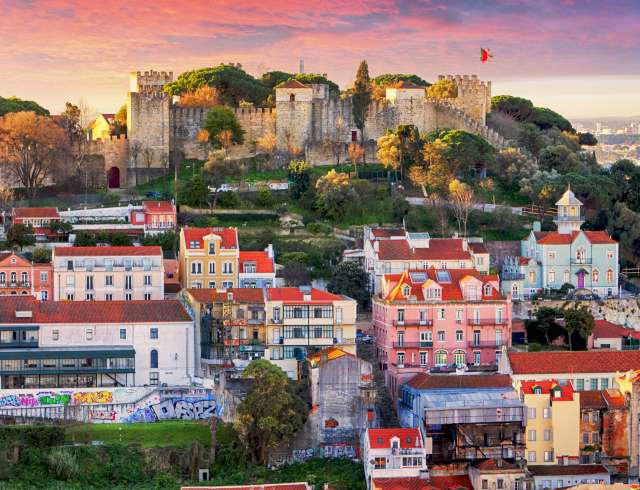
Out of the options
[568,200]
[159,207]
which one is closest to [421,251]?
[568,200]

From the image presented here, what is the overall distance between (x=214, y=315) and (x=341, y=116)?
2454cm

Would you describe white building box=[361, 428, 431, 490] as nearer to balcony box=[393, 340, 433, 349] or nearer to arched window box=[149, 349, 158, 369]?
balcony box=[393, 340, 433, 349]

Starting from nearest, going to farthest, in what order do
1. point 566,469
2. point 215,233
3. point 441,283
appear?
point 566,469
point 441,283
point 215,233

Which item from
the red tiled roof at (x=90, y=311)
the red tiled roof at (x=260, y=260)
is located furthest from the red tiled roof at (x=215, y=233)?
the red tiled roof at (x=90, y=311)

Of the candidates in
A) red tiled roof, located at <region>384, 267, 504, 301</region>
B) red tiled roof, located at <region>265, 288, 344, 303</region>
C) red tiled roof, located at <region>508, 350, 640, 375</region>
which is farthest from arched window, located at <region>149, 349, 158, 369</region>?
red tiled roof, located at <region>508, 350, 640, 375</region>

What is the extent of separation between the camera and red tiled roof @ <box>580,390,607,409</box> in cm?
5025

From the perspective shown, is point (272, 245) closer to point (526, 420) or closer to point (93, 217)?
point (93, 217)

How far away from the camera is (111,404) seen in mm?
49844

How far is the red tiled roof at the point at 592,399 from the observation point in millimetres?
50250

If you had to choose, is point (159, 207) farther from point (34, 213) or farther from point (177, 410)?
point (177, 410)

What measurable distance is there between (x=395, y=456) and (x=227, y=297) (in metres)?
9.68

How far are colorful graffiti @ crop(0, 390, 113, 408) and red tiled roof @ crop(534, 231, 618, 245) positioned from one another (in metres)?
21.2

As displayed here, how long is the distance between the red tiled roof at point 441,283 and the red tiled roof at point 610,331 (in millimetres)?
4522

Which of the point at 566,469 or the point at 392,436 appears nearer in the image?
the point at 392,436
